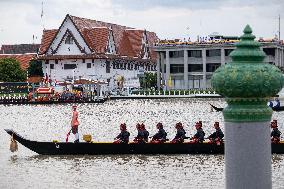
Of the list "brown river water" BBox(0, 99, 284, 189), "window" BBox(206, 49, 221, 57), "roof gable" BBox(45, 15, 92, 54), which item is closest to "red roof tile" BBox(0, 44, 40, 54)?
"roof gable" BBox(45, 15, 92, 54)

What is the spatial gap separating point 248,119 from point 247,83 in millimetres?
271

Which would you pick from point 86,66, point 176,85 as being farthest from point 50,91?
point 176,85

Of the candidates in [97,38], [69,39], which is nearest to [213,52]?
[97,38]

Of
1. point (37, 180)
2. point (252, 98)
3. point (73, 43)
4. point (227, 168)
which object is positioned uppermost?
point (73, 43)

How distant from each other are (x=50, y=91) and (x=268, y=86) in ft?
232

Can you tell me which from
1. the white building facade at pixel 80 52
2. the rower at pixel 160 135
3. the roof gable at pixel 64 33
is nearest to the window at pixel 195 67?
the white building facade at pixel 80 52

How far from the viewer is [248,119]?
406 centimetres

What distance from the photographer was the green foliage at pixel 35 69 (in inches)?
3915

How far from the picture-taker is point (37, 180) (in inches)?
715

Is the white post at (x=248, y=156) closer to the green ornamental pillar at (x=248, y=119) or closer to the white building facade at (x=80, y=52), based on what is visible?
the green ornamental pillar at (x=248, y=119)

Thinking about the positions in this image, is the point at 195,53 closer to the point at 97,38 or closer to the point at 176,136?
the point at 97,38

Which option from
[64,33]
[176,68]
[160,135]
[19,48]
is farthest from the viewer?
[19,48]

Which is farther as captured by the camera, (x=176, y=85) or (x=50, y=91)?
(x=176, y=85)

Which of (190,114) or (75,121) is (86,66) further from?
(75,121)
